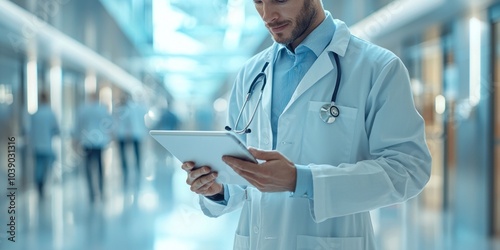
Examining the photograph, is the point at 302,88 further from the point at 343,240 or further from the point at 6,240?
the point at 6,240

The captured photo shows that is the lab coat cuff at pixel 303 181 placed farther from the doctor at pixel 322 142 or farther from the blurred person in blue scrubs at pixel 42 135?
the blurred person in blue scrubs at pixel 42 135

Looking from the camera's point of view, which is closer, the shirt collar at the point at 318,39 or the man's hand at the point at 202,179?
the man's hand at the point at 202,179

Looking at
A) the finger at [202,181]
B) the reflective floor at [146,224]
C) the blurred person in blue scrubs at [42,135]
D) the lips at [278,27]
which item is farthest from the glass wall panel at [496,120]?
the blurred person in blue scrubs at [42,135]

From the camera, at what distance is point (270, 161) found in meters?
1.15

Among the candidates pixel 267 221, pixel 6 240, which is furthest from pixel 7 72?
pixel 267 221

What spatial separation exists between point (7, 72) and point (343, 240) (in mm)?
7465

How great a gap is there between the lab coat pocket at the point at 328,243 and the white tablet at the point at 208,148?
0.20 metres

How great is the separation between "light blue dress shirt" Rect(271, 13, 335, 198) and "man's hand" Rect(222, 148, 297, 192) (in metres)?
0.22

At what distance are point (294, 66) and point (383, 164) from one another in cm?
35

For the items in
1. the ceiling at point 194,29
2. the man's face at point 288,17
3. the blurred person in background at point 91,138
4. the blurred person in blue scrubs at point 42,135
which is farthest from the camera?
the ceiling at point 194,29

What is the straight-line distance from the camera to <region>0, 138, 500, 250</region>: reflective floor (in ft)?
16.6

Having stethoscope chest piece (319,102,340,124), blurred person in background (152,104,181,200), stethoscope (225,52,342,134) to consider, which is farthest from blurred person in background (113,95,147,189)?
stethoscope chest piece (319,102,340,124)

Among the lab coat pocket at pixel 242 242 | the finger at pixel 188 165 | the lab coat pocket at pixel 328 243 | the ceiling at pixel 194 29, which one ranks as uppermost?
the ceiling at pixel 194 29

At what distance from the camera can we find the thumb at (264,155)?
115 cm
